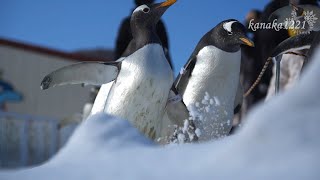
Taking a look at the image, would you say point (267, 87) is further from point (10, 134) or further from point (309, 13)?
point (10, 134)

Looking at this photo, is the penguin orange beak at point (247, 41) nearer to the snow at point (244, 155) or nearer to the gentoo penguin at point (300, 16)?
the gentoo penguin at point (300, 16)

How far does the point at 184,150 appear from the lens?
507 millimetres

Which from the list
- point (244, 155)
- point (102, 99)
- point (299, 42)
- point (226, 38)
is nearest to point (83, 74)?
point (102, 99)

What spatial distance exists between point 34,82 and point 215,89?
Result: 5.02m

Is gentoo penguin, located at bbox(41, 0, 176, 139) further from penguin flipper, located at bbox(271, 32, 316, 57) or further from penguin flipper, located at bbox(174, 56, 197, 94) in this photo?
penguin flipper, located at bbox(271, 32, 316, 57)

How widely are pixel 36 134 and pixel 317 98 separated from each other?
467 cm

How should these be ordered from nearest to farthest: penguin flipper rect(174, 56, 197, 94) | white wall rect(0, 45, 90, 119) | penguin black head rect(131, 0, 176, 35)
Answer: penguin black head rect(131, 0, 176, 35)
penguin flipper rect(174, 56, 197, 94)
white wall rect(0, 45, 90, 119)

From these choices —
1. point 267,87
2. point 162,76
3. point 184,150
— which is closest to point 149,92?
point 162,76

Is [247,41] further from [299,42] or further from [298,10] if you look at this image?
[298,10]

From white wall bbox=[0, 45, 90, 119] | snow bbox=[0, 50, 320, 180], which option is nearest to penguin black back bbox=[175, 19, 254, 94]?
snow bbox=[0, 50, 320, 180]

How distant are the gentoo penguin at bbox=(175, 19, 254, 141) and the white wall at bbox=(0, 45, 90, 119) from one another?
176 inches

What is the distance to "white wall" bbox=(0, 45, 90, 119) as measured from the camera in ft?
21.8

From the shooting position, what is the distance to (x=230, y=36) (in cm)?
219

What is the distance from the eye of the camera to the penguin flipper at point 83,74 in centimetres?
199
